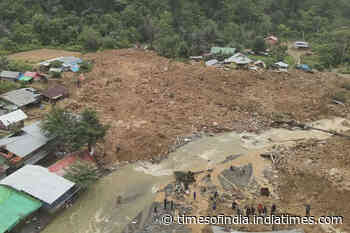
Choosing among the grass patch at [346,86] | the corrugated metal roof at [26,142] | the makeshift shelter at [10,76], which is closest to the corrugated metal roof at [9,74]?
the makeshift shelter at [10,76]

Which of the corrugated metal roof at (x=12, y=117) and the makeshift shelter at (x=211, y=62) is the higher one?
the corrugated metal roof at (x=12, y=117)

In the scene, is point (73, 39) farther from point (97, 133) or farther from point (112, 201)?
point (112, 201)

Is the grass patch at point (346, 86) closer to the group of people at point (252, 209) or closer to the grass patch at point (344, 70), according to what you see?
the grass patch at point (344, 70)

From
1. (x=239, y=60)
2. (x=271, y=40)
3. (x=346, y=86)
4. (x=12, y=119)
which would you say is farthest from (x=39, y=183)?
(x=271, y=40)

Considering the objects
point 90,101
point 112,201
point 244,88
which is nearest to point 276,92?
point 244,88

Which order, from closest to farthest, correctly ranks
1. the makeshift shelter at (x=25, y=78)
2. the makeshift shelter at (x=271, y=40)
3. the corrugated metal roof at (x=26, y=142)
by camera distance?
1. the corrugated metal roof at (x=26, y=142)
2. the makeshift shelter at (x=25, y=78)
3. the makeshift shelter at (x=271, y=40)

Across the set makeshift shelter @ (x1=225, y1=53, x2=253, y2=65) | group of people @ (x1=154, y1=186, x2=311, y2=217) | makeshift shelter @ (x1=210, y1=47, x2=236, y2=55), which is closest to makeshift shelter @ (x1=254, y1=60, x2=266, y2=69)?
makeshift shelter @ (x1=225, y1=53, x2=253, y2=65)

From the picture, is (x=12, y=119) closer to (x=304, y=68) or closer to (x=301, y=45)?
(x=304, y=68)
